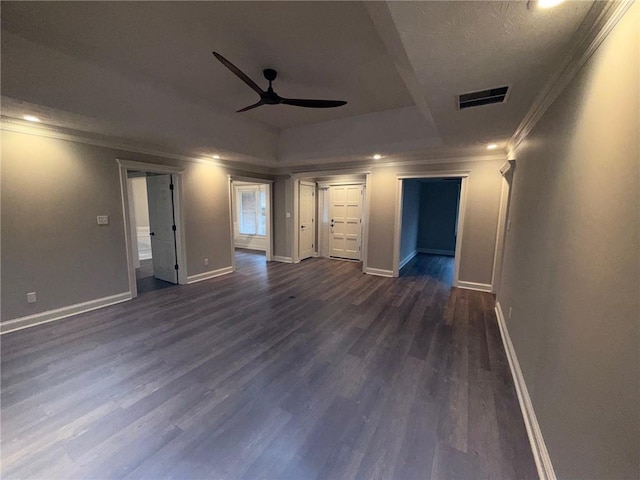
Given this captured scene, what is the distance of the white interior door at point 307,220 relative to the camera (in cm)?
679

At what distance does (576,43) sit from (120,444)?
3.61m

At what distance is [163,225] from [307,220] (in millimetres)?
3440

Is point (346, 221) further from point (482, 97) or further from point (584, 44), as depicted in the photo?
point (584, 44)

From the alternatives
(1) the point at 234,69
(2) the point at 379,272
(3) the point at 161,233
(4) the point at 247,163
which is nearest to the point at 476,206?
(2) the point at 379,272

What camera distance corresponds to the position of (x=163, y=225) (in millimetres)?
4949

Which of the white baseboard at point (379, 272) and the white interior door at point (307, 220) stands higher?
the white interior door at point (307, 220)

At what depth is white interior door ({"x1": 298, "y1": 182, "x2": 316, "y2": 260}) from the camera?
6.79m

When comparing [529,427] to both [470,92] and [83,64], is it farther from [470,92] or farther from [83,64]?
[83,64]

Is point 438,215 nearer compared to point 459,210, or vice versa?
point 459,210

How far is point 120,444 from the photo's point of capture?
1622 mm

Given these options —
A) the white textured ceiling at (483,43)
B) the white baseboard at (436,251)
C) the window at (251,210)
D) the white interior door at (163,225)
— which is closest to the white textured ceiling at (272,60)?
the white textured ceiling at (483,43)

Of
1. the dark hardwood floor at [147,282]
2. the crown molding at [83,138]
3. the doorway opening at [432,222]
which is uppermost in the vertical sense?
the crown molding at [83,138]

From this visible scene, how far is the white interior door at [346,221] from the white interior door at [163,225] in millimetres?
3960

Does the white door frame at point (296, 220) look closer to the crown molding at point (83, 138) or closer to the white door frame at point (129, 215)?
the crown molding at point (83, 138)
